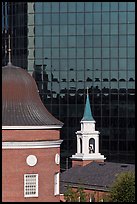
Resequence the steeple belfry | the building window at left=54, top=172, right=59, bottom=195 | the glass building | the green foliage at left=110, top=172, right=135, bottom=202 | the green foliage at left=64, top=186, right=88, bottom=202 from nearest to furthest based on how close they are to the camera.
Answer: the building window at left=54, top=172, right=59, bottom=195, the green foliage at left=110, top=172, right=135, bottom=202, the green foliage at left=64, top=186, right=88, bottom=202, the steeple belfry, the glass building

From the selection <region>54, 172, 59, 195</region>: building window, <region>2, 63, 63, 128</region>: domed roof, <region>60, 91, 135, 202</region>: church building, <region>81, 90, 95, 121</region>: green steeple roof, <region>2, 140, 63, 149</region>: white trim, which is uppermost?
<region>2, 63, 63, 128</region>: domed roof

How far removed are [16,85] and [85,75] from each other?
47.1 metres

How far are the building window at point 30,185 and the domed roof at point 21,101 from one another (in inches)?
93.3

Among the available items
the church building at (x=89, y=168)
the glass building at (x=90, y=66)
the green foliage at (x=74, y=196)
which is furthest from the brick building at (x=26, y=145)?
the glass building at (x=90, y=66)

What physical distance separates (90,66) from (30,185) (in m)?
49.1

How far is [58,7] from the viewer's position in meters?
83.5

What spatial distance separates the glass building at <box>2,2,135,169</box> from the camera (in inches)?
3258

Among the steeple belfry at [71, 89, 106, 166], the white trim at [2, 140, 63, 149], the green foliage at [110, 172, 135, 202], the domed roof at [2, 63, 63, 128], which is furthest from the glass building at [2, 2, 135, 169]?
the white trim at [2, 140, 63, 149]

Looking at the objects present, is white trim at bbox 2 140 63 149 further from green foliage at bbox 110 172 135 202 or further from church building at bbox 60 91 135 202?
church building at bbox 60 91 135 202

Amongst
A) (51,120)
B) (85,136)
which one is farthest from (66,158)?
(51,120)

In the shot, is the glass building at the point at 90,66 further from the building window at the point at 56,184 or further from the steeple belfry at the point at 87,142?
the building window at the point at 56,184

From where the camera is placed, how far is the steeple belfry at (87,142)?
78375 mm

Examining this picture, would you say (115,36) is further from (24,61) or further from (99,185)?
(99,185)

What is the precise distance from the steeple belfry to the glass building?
3.81m
